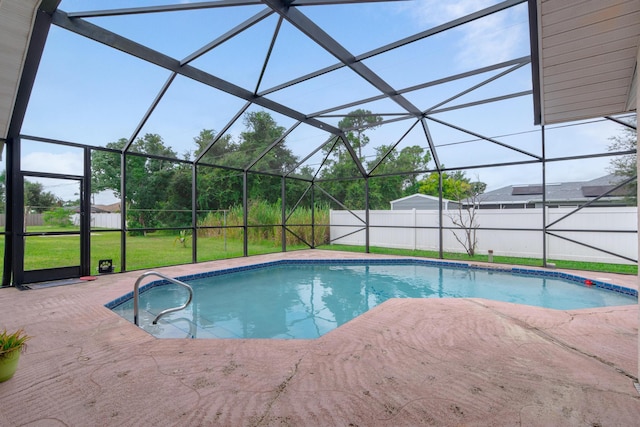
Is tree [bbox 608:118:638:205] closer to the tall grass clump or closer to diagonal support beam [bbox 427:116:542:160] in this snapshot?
diagonal support beam [bbox 427:116:542:160]

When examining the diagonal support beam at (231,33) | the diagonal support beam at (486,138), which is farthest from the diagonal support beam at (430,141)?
the diagonal support beam at (231,33)

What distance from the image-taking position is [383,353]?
9.07 feet

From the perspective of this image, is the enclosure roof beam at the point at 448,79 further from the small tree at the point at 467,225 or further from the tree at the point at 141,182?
the tree at the point at 141,182

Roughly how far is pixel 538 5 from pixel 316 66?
11.0 feet

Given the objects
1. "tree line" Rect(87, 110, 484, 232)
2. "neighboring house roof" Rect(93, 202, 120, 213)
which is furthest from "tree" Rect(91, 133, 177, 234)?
"neighboring house roof" Rect(93, 202, 120, 213)

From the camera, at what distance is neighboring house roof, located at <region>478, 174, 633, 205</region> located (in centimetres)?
1259

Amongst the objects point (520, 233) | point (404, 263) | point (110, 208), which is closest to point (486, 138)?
point (520, 233)

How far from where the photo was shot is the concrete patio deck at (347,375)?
1881mm

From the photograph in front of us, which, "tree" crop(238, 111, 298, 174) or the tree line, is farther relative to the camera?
the tree line

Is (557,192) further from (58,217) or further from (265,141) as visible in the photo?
(58,217)

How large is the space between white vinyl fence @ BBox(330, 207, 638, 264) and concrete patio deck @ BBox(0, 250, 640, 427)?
16.8ft

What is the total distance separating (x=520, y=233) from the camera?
8.95 m

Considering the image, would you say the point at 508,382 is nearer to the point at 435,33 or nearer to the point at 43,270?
the point at 435,33

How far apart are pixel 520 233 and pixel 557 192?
278 inches
